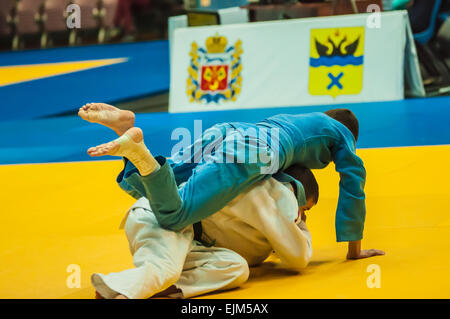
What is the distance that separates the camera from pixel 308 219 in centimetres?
404

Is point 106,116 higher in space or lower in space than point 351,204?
higher

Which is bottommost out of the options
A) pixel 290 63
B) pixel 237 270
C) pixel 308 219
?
pixel 308 219

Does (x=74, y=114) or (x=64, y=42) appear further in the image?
(x=64, y=42)

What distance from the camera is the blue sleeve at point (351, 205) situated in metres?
3.16

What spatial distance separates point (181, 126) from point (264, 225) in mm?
4505

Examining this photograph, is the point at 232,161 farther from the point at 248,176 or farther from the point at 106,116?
the point at 106,116

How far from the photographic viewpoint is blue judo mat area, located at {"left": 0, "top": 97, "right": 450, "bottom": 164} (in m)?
6.20

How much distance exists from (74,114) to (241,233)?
637cm

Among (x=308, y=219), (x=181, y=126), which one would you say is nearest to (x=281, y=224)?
(x=308, y=219)

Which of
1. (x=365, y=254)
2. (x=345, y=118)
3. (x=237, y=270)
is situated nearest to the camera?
(x=237, y=270)
